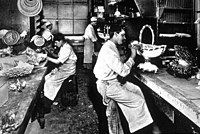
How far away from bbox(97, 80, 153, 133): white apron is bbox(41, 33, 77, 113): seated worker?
5.45ft

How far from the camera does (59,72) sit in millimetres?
4566

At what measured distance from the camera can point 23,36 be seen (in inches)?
235

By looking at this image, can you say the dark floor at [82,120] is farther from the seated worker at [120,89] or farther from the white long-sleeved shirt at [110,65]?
the white long-sleeved shirt at [110,65]

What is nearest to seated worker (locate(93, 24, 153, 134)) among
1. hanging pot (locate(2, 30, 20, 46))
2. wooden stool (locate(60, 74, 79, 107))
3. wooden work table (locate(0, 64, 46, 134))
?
wooden work table (locate(0, 64, 46, 134))

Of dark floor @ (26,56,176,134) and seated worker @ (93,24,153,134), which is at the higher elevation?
seated worker @ (93,24,153,134)

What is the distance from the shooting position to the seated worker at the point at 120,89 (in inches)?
111

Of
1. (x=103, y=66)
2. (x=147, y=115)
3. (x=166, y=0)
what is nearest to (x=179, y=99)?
(x=147, y=115)

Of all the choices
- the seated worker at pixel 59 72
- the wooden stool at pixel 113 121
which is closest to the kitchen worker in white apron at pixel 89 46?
the seated worker at pixel 59 72

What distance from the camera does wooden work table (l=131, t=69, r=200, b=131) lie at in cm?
179

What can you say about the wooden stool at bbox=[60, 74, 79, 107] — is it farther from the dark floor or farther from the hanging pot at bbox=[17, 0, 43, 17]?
the hanging pot at bbox=[17, 0, 43, 17]

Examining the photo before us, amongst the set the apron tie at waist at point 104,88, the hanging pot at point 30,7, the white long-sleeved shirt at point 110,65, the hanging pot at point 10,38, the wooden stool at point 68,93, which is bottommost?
the wooden stool at point 68,93

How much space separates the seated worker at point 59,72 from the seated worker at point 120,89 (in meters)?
1.57

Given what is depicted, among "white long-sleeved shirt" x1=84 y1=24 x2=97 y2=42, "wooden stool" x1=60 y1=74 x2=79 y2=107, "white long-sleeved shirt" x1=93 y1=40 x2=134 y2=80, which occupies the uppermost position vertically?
"white long-sleeved shirt" x1=84 y1=24 x2=97 y2=42

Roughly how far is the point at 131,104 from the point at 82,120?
1.46m
